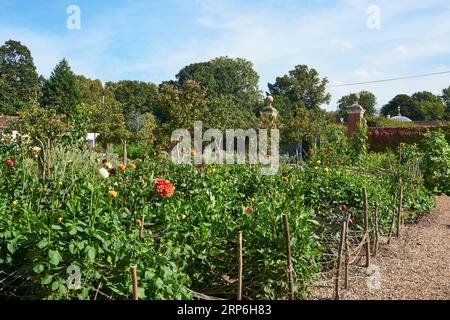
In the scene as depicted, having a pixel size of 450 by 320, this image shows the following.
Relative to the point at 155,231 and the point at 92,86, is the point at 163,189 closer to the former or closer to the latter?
the point at 155,231

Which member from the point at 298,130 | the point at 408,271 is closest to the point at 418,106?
the point at 298,130

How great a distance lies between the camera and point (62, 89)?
3319cm

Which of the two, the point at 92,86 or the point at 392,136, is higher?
the point at 92,86

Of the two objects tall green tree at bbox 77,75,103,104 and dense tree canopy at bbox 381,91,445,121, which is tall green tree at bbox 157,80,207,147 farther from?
dense tree canopy at bbox 381,91,445,121

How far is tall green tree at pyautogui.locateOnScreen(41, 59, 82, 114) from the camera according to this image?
3253cm

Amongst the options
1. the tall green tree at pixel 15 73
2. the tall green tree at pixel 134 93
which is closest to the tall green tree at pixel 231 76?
the tall green tree at pixel 134 93

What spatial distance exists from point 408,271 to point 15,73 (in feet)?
154

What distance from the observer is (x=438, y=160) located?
9359 millimetres

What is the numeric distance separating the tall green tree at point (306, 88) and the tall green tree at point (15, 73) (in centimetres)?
2134

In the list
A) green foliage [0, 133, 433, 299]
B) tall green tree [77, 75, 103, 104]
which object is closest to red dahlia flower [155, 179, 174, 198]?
green foliage [0, 133, 433, 299]

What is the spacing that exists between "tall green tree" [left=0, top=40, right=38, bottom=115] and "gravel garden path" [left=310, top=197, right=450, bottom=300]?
36112mm

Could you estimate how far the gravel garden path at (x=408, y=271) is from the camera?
3941 mm

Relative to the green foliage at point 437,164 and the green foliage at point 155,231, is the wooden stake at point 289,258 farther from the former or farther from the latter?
the green foliage at point 437,164
